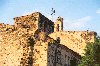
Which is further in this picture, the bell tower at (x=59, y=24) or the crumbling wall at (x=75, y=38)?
the bell tower at (x=59, y=24)

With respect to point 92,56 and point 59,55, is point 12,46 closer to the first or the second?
point 59,55

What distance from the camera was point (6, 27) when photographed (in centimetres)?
3453

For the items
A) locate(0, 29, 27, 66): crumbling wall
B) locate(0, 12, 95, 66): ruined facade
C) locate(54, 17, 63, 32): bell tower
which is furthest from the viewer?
locate(54, 17, 63, 32): bell tower

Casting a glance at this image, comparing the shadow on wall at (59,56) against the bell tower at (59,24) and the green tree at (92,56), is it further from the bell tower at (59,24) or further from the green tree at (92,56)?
the bell tower at (59,24)

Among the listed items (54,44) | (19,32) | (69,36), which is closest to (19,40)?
(19,32)

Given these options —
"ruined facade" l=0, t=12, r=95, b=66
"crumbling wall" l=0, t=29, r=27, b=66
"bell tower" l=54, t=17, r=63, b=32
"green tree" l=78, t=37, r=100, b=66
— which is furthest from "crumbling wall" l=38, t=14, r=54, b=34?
"green tree" l=78, t=37, r=100, b=66

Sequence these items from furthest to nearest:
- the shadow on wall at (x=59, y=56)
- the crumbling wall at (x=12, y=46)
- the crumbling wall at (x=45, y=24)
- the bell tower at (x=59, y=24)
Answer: the bell tower at (x=59, y=24)
the crumbling wall at (x=45, y=24)
the shadow on wall at (x=59, y=56)
the crumbling wall at (x=12, y=46)

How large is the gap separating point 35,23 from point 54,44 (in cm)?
442

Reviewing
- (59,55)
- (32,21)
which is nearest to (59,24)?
(32,21)

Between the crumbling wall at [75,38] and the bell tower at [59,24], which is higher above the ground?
the bell tower at [59,24]

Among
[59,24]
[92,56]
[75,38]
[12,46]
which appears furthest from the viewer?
[59,24]

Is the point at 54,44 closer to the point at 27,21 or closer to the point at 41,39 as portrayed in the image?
the point at 41,39

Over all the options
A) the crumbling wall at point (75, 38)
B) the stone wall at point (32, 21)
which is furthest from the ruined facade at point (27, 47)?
the crumbling wall at point (75, 38)

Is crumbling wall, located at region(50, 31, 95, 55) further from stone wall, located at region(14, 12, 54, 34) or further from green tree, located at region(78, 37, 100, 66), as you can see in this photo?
green tree, located at region(78, 37, 100, 66)
